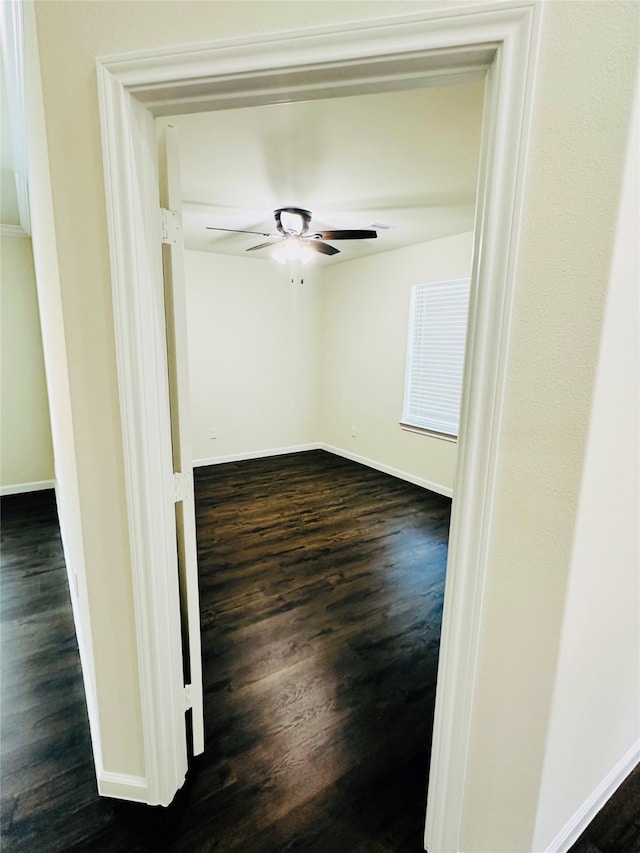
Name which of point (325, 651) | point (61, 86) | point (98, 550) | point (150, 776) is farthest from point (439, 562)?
point (61, 86)

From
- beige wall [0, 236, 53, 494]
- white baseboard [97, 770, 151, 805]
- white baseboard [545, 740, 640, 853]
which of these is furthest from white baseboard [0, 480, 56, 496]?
white baseboard [545, 740, 640, 853]

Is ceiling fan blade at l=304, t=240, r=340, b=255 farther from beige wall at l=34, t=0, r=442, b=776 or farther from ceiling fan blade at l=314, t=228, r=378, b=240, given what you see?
beige wall at l=34, t=0, r=442, b=776

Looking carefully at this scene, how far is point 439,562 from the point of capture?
10.2 ft

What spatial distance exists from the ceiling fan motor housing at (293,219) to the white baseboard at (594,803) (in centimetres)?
352

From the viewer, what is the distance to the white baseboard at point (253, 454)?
5336mm

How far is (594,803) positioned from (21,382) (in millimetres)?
5133

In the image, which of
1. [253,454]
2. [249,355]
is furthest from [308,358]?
[253,454]

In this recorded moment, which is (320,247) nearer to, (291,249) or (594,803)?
(291,249)

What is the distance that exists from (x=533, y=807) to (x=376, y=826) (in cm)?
55

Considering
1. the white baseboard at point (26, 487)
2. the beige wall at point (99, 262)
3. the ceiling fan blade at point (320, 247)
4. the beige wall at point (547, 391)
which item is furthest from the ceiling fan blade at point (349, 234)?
the white baseboard at point (26, 487)

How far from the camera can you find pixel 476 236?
3.18 ft

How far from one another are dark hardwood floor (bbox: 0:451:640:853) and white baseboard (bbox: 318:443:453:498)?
34.4 inches

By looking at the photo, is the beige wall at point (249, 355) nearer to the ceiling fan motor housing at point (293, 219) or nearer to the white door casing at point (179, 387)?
the ceiling fan motor housing at point (293, 219)

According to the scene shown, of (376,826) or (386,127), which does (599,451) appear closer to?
(376,826)
